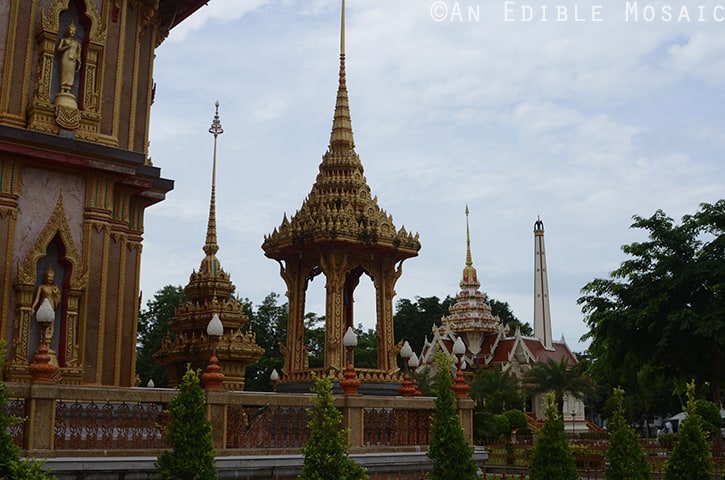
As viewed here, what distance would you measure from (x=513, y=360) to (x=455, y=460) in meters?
55.7

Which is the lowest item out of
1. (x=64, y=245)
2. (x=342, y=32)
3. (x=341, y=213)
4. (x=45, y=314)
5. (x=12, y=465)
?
(x=12, y=465)

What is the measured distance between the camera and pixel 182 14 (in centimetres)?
2191

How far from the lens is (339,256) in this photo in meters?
24.2

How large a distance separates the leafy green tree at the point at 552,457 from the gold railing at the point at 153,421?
7.70 feet

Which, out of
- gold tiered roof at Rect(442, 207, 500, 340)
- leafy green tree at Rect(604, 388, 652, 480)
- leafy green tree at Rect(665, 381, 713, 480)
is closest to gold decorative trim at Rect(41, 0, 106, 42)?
leafy green tree at Rect(604, 388, 652, 480)

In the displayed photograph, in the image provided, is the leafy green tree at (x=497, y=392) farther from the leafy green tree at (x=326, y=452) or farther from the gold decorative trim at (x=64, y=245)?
the leafy green tree at (x=326, y=452)

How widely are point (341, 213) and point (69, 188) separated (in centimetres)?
873

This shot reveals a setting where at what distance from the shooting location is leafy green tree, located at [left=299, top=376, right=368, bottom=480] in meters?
12.0

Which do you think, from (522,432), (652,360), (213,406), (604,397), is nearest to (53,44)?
(213,406)

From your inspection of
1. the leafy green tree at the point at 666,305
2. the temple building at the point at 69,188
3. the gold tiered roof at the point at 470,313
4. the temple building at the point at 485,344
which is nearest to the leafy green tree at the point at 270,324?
the temple building at the point at 485,344

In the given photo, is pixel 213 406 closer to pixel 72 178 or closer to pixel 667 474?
pixel 72 178

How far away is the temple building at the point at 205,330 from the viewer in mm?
32125

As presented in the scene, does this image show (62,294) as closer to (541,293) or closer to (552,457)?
(552,457)

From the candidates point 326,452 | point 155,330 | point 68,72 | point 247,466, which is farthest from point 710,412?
point 155,330
